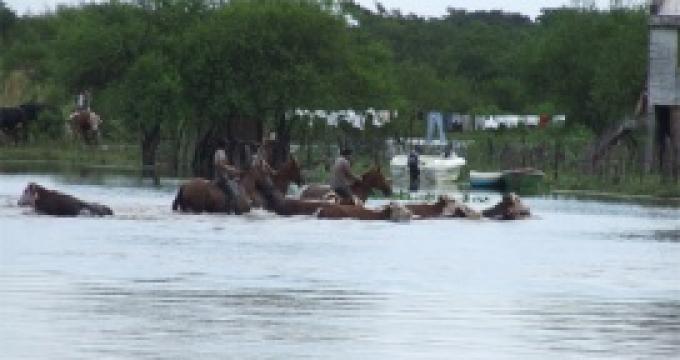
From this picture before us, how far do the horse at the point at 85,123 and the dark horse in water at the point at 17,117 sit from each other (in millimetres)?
1905

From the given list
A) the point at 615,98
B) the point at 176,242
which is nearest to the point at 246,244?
the point at 176,242

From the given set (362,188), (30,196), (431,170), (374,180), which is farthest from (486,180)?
(30,196)

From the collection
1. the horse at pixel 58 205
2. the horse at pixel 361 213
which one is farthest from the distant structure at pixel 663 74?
the horse at pixel 58 205

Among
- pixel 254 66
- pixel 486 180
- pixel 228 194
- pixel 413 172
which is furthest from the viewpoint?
pixel 254 66

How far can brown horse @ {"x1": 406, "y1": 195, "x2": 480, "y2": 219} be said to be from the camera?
143 ft

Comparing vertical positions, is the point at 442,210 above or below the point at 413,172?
above

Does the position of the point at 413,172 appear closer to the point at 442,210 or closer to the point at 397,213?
the point at 442,210

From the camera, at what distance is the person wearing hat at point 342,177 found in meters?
44.7

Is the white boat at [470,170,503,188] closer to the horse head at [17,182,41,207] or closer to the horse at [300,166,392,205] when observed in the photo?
the horse at [300,166,392,205]

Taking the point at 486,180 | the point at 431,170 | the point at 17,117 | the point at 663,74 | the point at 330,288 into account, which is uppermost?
the point at 663,74

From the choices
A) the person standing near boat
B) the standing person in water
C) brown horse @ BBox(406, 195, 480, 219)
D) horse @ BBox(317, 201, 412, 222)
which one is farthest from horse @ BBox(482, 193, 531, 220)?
the person standing near boat

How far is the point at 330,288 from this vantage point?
26.3 m

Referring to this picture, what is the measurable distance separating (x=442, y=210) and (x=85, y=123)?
4075 centimetres

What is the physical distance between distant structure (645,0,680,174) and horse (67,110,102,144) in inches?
834
